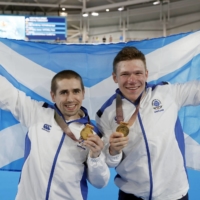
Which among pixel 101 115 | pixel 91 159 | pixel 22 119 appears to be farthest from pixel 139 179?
pixel 22 119

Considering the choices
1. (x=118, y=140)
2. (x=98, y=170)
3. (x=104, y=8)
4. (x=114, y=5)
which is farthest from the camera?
(x=104, y=8)

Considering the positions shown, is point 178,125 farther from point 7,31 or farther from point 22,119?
point 7,31

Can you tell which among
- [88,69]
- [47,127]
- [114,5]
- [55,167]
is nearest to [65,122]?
[47,127]

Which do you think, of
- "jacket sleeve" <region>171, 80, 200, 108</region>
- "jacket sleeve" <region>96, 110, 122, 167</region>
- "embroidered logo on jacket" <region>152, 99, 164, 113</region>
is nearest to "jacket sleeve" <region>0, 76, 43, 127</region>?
"jacket sleeve" <region>96, 110, 122, 167</region>

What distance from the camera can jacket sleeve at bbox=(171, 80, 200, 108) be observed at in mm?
1728

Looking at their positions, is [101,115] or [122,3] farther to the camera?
[122,3]

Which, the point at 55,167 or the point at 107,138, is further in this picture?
the point at 107,138

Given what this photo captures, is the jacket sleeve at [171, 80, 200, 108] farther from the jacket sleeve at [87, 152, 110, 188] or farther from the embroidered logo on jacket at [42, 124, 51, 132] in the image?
the embroidered logo on jacket at [42, 124, 51, 132]

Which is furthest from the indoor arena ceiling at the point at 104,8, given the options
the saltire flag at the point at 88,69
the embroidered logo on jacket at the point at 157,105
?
the embroidered logo on jacket at the point at 157,105

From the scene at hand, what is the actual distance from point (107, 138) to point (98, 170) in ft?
0.75

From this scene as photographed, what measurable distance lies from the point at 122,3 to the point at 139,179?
347 inches

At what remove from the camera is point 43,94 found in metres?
2.55

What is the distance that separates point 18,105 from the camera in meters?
1.72

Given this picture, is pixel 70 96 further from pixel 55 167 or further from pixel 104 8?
pixel 104 8
